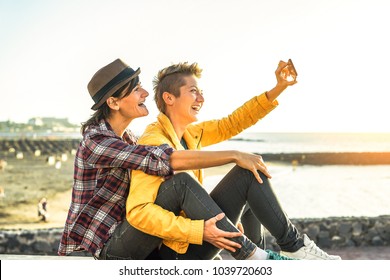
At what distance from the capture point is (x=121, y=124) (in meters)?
2.27

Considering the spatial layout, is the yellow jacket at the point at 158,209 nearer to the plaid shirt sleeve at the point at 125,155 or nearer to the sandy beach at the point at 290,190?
the plaid shirt sleeve at the point at 125,155

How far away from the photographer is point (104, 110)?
2262 millimetres

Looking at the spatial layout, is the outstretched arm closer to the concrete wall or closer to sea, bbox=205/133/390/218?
the concrete wall

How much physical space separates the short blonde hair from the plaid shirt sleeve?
0.36 meters

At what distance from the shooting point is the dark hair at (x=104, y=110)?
7.32 feet

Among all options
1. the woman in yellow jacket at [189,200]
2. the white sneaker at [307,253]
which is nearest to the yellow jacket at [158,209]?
the woman in yellow jacket at [189,200]

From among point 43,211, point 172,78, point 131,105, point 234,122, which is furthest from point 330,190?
point 131,105

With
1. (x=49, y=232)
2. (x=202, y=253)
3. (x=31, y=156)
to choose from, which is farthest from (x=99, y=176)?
Answer: (x=31, y=156)

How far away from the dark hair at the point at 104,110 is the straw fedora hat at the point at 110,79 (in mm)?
12

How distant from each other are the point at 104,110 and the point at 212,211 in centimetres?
66
